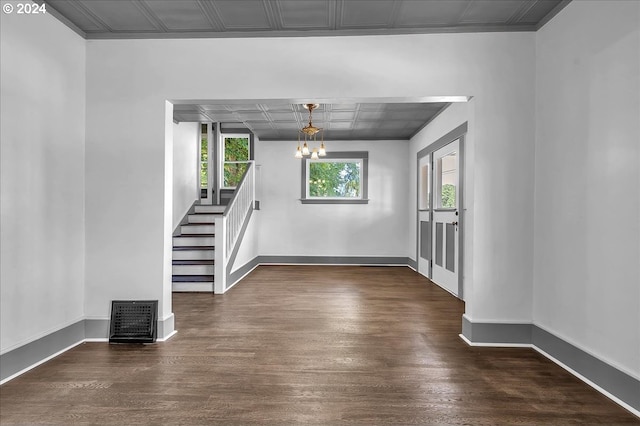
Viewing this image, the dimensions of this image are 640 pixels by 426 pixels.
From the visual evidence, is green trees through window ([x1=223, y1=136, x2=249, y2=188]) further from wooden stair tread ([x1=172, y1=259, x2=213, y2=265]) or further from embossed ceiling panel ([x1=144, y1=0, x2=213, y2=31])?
embossed ceiling panel ([x1=144, y1=0, x2=213, y2=31])

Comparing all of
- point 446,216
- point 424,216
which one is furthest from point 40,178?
point 424,216

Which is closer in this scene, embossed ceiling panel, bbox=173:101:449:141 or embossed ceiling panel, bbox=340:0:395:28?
embossed ceiling panel, bbox=340:0:395:28

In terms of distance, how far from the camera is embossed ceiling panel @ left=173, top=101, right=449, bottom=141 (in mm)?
5266

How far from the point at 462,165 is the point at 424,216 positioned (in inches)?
77.6

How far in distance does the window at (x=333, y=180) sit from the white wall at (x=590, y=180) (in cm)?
487

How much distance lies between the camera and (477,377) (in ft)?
8.29

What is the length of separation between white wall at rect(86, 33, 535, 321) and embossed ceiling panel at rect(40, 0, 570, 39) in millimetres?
83

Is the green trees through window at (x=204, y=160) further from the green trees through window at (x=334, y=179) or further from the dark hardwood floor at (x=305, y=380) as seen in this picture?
the dark hardwood floor at (x=305, y=380)

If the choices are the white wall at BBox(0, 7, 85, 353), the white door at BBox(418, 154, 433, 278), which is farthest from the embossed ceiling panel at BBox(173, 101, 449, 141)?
the white wall at BBox(0, 7, 85, 353)

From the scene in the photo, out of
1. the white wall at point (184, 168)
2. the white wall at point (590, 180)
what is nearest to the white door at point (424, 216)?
the white wall at point (590, 180)

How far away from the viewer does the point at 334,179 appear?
7.95 metres

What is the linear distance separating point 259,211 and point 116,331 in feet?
15.6

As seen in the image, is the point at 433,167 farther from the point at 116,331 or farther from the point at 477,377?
the point at 116,331

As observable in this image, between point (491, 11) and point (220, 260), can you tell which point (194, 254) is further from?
point (491, 11)
